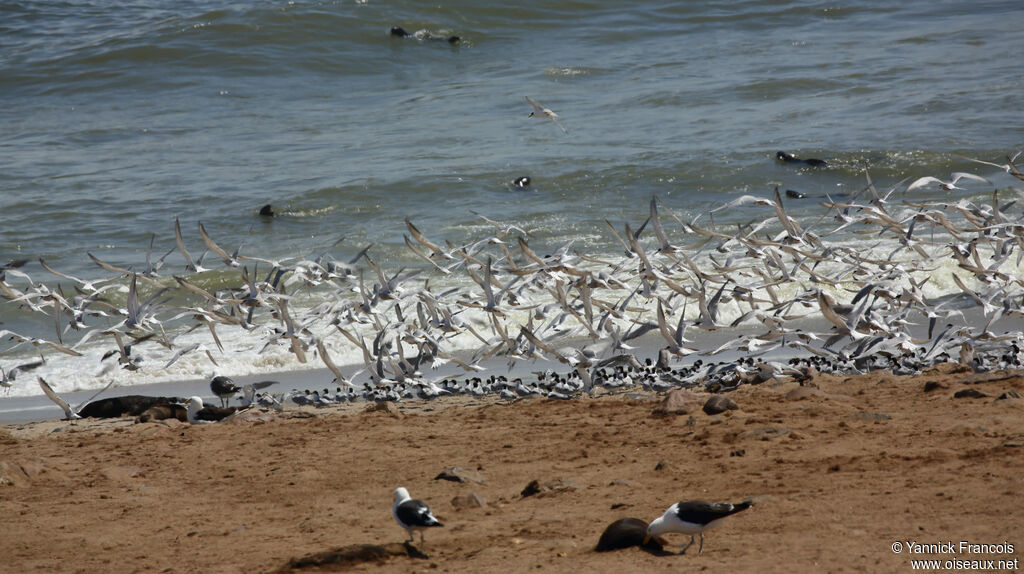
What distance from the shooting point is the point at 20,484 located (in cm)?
483

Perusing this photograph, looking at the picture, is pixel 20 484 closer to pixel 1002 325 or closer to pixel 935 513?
pixel 935 513

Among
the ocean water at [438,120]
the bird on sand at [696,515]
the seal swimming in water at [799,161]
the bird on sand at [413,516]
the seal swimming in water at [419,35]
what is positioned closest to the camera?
the bird on sand at [696,515]

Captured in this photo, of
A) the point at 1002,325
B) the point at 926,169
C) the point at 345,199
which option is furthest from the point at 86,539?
the point at 926,169

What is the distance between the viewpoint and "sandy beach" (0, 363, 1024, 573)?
3525 mm

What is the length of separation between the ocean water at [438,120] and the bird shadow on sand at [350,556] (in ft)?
13.9

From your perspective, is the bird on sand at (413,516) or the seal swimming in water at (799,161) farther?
the seal swimming in water at (799,161)

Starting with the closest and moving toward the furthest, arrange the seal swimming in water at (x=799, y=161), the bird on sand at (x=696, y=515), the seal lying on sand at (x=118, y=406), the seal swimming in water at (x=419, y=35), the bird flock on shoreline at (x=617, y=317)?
the bird on sand at (x=696, y=515), the bird flock on shoreline at (x=617, y=317), the seal lying on sand at (x=118, y=406), the seal swimming in water at (x=799, y=161), the seal swimming in water at (x=419, y=35)

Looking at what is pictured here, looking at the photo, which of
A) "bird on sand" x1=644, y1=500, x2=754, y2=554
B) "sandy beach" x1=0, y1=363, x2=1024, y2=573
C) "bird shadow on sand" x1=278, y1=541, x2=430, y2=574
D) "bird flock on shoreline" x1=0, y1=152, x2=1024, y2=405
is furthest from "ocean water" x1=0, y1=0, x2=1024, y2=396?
"bird on sand" x1=644, y1=500, x2=754, y2=554

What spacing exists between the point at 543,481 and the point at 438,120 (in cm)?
1379

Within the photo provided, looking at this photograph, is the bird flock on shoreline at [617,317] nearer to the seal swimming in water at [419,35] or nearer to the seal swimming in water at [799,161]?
the seal swimming in water at [799,161]

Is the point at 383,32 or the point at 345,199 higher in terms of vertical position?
the point at 383,32

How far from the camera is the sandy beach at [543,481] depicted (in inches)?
139

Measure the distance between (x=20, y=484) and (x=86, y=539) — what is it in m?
1.03

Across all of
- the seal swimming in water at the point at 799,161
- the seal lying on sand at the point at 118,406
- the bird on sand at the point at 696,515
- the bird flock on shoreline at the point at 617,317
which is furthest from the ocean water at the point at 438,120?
the bird on sand at the point at 696,515
